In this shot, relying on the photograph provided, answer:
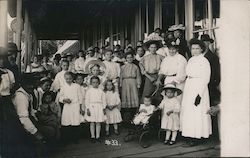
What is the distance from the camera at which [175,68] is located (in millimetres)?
5148

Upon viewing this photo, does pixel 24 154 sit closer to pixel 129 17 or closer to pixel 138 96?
pixel 138 96

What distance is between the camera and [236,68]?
12.0 feet

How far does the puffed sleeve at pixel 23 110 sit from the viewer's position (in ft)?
14.8

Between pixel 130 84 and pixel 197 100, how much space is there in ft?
5.32

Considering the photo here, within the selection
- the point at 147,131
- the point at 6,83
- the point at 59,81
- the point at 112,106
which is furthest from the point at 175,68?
Result: the point at 6,83

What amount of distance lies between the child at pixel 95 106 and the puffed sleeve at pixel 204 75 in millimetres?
1478

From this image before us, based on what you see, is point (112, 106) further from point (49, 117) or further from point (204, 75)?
point (204, 75)

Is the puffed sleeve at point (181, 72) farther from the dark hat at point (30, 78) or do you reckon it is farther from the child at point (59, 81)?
the dark hat at point (30, 78)

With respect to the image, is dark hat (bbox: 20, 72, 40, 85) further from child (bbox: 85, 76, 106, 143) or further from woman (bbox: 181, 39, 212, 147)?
woman (bbox: 181, 39, 212, 147)

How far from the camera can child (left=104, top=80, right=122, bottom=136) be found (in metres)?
5.67

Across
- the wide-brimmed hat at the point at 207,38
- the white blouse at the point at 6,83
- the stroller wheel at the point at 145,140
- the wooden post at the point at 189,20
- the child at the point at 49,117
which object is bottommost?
the stroller wheel at the point at 145,140

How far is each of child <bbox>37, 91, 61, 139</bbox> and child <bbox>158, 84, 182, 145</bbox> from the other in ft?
4.73

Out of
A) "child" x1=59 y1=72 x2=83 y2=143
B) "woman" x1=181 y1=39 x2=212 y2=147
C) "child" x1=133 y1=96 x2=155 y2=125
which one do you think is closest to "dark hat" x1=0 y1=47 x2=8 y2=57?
"child" x1=59 y1=72 x2=83 y2=143

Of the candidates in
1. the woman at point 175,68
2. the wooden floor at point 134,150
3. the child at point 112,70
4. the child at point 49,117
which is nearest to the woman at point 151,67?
the woman at point 175,68
